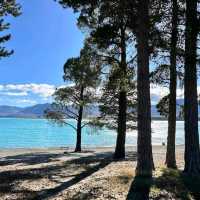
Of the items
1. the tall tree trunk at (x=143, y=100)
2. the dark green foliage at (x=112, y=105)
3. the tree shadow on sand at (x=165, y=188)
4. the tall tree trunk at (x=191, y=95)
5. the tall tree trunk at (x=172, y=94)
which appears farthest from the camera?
the dark green foliage at (x=112, y=105)

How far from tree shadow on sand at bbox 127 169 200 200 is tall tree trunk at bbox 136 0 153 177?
0.62 m

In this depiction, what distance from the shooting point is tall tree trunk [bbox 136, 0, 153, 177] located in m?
15.4

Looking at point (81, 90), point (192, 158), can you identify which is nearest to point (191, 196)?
point (192, 158)

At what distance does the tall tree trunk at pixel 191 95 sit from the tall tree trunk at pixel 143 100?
1.71 metres

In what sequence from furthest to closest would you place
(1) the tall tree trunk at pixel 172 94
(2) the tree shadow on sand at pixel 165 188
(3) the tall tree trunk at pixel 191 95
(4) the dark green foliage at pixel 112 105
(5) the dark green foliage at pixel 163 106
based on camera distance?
(4) the dark green foliage at pixel 112 105 → (5) the dark green foliage at pixel 163 106 → (1) the tall tree trunk at pixel 172 94 → (3) the tall tree trunk at pixel 191 95 → (2) the tree shadow on sand at pixel 165 188

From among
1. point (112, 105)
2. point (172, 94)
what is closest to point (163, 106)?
point (172, 94)

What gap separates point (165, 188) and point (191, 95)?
3889mm

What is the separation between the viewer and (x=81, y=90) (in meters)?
46.2

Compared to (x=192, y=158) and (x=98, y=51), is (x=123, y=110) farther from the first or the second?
(x=192, y=158)

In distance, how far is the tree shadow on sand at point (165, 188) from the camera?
1328 cm

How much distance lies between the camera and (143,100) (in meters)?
15.5

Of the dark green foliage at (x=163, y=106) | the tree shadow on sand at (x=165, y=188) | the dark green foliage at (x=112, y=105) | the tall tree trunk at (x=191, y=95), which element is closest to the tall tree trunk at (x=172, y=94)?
the tall tree trunk at (x=191, y=95)

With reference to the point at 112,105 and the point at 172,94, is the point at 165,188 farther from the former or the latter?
the point at 112,105

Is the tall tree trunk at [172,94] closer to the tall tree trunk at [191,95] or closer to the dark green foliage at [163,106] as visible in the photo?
the tall tree trunk at [191,95]
